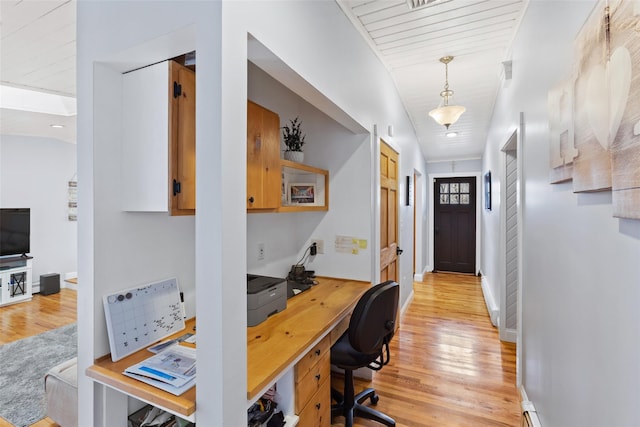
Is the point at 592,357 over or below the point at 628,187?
below

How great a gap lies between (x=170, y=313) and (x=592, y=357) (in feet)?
5.74

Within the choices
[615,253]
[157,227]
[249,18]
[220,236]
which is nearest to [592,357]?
[615,253]

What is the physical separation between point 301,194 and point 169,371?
159cm

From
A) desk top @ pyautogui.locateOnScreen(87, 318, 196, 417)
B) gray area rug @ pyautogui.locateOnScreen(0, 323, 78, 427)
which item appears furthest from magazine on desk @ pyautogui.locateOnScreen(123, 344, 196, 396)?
gray area rug @ pyautogui.locateOnScreen(0, 323, 78, 427)

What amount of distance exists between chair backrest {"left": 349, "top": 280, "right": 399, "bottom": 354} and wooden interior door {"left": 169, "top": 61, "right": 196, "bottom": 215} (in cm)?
104

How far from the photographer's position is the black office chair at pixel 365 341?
1.69 meters

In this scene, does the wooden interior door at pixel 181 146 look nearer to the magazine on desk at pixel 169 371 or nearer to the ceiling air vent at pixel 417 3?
the magazine on desk at pixel 169 371

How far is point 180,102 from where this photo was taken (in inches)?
49.9

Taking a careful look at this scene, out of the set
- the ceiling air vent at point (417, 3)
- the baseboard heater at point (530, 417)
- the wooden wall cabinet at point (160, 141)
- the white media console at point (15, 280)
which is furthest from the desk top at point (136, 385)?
the white media console at point (15, 280)

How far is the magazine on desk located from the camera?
1.12 m

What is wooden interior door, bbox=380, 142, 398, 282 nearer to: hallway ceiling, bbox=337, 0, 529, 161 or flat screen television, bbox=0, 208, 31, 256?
hallway ceiling, bbox=337, 0, 529, 161

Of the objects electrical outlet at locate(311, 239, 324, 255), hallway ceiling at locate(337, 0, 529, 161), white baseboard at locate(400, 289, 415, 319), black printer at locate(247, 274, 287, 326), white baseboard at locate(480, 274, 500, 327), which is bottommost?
white baseboard at locate(400, 289, 415, 319)

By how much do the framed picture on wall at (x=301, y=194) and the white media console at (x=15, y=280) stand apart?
190 inches

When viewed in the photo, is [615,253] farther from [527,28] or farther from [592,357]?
[527,28]
